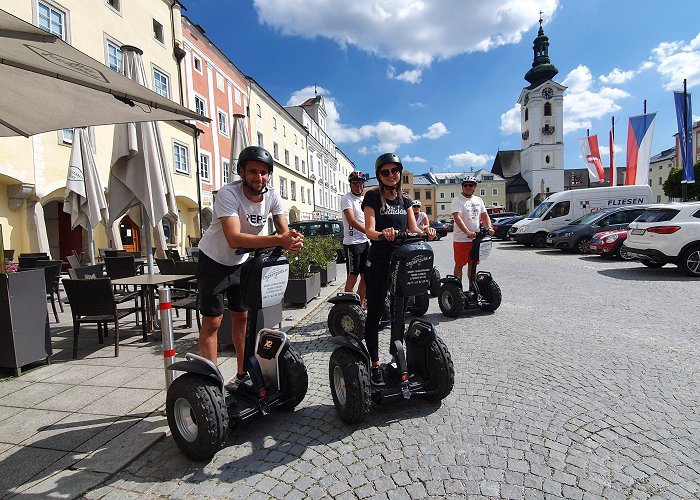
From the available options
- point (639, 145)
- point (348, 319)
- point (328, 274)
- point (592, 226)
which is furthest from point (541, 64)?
point (348, 319)

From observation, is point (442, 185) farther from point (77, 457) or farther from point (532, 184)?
point (77, 457)

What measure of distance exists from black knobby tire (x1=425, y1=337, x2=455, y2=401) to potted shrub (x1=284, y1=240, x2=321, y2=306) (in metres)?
3.86

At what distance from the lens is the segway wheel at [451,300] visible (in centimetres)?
570

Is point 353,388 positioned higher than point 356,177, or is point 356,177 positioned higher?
point 356,177

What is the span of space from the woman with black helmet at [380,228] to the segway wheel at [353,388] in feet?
0.96

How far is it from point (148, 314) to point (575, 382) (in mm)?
4965

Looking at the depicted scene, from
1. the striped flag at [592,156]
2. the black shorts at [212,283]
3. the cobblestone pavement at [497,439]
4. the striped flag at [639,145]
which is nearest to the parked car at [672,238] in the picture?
the cobblestone pavement at [497,439]

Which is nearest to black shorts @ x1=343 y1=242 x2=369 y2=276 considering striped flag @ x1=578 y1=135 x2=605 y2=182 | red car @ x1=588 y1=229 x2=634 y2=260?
red car @ x1=588 y1=229 x2=634 y2=260

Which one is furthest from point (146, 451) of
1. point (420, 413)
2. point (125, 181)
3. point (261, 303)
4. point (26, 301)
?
point (125, 181)

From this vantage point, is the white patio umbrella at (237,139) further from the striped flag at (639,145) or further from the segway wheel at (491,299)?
the striped flag at (639,145)

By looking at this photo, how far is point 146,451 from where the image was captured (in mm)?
2588

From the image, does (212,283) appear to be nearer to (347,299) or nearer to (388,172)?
(388,172)

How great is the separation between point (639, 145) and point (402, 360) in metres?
25.3

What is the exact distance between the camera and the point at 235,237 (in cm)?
251
